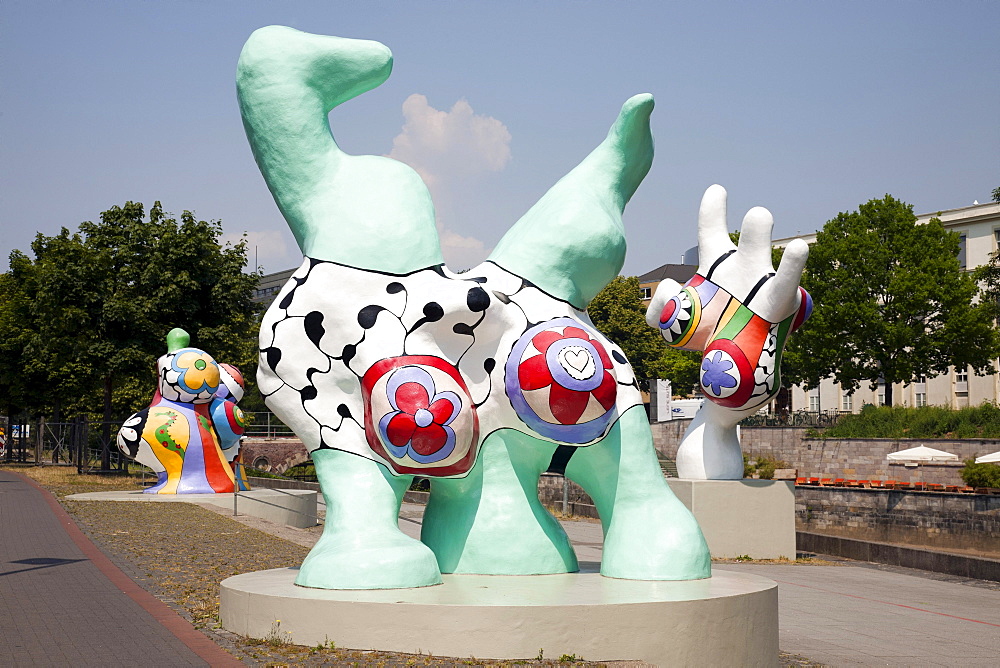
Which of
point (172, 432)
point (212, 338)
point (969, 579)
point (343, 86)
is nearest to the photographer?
point (343, 86)

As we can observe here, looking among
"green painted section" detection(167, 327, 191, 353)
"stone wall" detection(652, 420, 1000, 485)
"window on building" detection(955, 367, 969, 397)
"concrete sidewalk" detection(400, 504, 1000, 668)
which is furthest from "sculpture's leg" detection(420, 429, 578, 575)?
"window on building" detection(955, 367, 969, 397)

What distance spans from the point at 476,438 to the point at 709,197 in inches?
359

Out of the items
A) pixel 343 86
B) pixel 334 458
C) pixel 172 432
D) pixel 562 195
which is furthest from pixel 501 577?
pixel 172 432

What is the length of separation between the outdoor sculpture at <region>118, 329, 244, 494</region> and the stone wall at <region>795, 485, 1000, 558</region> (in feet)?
42.9

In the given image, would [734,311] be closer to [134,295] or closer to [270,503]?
[270,503]

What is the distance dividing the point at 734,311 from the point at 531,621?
948cm

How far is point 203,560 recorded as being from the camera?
1262 centimetres

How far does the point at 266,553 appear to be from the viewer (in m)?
13.6

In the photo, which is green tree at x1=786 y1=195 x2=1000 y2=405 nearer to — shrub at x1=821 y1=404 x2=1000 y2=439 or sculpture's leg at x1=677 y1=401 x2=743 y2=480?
shrub at x1=821 y1=404 x2=1000 y2=439

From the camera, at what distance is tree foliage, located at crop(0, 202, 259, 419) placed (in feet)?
96.9

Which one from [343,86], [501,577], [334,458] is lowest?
[501,577]

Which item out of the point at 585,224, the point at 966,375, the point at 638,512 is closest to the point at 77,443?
the point at 585,224

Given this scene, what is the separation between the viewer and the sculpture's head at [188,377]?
21.2 meters

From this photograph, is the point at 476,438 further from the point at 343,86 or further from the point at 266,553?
the point at 266,553
